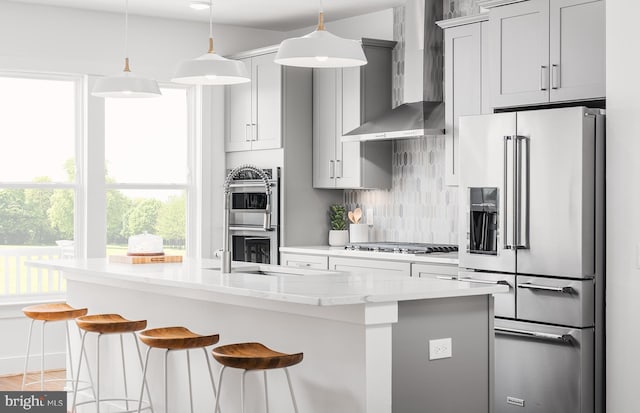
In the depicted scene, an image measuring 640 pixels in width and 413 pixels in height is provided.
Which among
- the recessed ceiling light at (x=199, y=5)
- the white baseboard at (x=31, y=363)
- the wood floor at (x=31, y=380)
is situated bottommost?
the wood floor at (x=31, y=380)

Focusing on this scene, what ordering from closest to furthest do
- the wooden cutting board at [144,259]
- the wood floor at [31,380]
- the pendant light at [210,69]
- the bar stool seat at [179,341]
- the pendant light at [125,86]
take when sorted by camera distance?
the bar stool seat at [179,341] < the pendant light at [210,69] < the pendant light at [125,86] < the wooden cutting board at [144,259] < the wood floor at [31,380]

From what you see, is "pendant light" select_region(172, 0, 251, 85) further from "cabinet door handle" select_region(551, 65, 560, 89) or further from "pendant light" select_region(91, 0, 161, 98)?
"cabinet door handle" select_region(551, 65, 560, 89)

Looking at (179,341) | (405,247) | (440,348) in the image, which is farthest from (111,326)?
(405,247)

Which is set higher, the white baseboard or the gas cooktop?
the gas cooktop

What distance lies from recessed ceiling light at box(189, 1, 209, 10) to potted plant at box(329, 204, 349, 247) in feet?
6.13

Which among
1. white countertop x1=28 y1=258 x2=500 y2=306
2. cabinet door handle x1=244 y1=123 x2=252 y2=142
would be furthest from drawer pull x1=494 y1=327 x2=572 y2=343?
cabinet door handle x1=244 y1=123 x2=252 y2=142

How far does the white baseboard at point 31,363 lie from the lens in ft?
21.5

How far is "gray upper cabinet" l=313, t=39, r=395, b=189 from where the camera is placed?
6.59m

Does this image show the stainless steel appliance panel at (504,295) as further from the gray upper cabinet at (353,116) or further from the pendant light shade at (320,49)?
the gray upper cabinet at (353,116)

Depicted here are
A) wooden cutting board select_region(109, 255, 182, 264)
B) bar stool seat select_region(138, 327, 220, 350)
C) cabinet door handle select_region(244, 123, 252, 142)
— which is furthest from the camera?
cabinet door handle select_region(244, 123, 252, 142)

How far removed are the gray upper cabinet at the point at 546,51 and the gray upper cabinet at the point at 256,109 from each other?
218cm

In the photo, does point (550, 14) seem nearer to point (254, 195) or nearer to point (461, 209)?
point (461, 209)

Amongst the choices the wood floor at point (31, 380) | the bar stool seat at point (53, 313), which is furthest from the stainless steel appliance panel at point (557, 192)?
the wood floor at point (31, 380)

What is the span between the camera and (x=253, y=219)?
715cm
